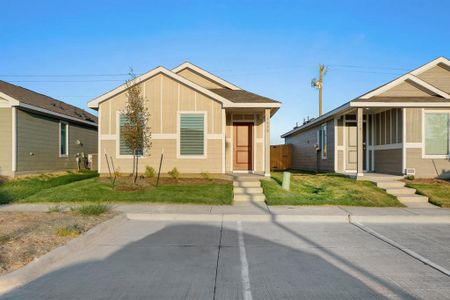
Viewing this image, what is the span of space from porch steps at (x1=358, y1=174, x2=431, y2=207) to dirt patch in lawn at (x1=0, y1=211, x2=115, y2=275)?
9.68m

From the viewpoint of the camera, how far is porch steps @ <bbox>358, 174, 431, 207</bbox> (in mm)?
11992

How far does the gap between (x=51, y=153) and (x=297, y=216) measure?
14.9 m

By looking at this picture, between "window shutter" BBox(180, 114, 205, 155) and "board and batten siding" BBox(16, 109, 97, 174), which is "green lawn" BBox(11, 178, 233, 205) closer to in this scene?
"window shutter" BBox(180, 114, 205, 155)

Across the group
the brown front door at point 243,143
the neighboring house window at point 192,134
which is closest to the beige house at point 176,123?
the neighboring house window at point 192,134

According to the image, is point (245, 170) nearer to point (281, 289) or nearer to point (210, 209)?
point (210, 209)

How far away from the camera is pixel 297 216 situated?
9586 mm

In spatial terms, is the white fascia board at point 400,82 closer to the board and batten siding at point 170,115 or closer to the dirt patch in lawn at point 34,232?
the board and batten siding at point 170,115

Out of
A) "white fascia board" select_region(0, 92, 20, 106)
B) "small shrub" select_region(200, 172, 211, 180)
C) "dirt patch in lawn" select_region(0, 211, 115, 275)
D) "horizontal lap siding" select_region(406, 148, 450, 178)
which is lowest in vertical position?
"dirt patch in lawn" select_region(0, 211, 115, 275)

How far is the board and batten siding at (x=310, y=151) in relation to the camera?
18.8 m

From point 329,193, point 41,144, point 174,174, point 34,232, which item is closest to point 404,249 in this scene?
point 329,193

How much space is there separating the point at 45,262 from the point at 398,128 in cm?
1487

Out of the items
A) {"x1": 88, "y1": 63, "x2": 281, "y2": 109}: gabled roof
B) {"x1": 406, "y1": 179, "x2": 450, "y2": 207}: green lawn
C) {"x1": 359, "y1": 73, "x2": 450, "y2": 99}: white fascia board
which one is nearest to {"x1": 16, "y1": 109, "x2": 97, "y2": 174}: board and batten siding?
{"x1": 88, "y1": 63, "x2": 281, "y2": 109}: gabled roof

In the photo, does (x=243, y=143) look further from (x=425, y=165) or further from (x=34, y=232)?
(x=34, y=232)

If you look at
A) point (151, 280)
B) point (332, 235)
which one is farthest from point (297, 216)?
point (151, 280)
